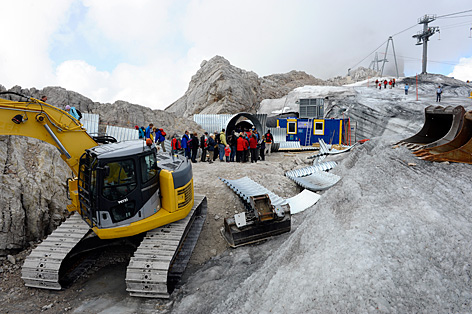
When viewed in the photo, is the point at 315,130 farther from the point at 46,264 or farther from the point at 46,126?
the point at 46,264

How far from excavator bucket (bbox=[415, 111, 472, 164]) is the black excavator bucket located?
348 centimetres

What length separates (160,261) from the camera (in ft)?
17.3

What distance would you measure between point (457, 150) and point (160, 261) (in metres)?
6.34

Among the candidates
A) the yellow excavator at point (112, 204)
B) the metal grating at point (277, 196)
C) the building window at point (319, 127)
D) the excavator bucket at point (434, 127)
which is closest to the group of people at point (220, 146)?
the metal grating at point (277, 196)

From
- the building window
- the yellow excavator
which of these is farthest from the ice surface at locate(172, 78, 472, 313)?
the building window

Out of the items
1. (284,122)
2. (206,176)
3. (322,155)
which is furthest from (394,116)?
(206,176)

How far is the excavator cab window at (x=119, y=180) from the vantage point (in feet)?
17.8

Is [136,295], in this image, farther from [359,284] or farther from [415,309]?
[415,309]

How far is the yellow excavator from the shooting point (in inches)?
203

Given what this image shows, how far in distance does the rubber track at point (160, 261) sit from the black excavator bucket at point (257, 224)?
95cm

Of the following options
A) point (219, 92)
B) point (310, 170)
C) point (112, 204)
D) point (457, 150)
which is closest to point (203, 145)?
point (310, 170)

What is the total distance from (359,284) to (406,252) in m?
0.85

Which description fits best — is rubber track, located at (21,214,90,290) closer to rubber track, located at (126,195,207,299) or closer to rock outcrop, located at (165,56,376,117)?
rubber track, located at (126,195,207,299)

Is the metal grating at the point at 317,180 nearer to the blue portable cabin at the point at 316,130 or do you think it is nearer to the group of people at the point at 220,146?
the group of people at the point at 220,146
